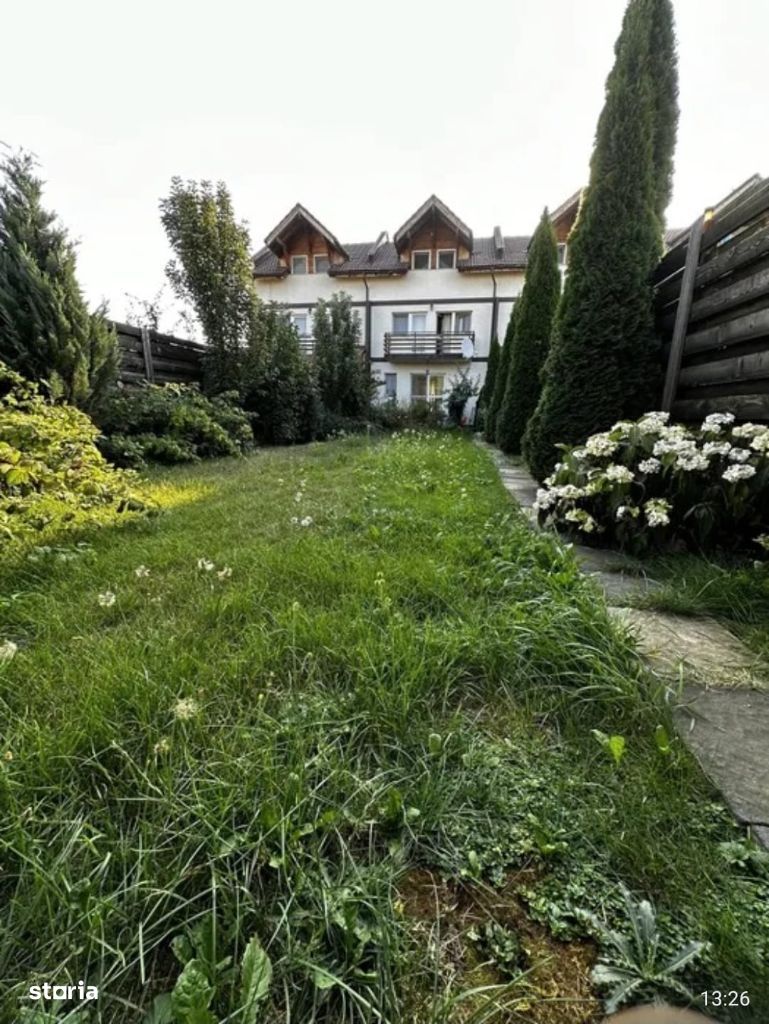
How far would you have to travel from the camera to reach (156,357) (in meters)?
6.78

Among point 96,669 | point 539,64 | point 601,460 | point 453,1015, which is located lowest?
point 453,1015

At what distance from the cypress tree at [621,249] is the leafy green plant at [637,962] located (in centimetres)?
319

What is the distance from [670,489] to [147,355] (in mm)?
6979

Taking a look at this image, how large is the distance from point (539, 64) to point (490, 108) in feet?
7.85

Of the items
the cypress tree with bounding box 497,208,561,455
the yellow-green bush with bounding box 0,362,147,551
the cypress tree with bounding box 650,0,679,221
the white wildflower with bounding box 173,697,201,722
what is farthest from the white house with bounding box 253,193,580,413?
the white wildflower with bounding box 173,697,201,722

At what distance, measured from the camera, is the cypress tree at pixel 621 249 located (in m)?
3.14

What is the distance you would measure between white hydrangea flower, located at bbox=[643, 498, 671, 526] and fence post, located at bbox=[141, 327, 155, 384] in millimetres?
6807

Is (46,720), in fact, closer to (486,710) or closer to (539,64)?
(486,710)

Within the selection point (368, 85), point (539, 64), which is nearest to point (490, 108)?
point (368, 85)

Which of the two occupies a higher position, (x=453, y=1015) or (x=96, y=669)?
(x=96, y=669)

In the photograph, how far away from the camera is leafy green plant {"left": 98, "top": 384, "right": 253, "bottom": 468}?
15.8 feet

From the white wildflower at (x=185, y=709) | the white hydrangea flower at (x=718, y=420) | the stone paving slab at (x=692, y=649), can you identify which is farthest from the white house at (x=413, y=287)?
the white wildflower at (x=185, y=709)

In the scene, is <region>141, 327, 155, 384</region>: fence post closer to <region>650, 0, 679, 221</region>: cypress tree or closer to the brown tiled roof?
<region>650, 0, 679, 221</region>: cypress tree

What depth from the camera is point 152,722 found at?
3.20ft
